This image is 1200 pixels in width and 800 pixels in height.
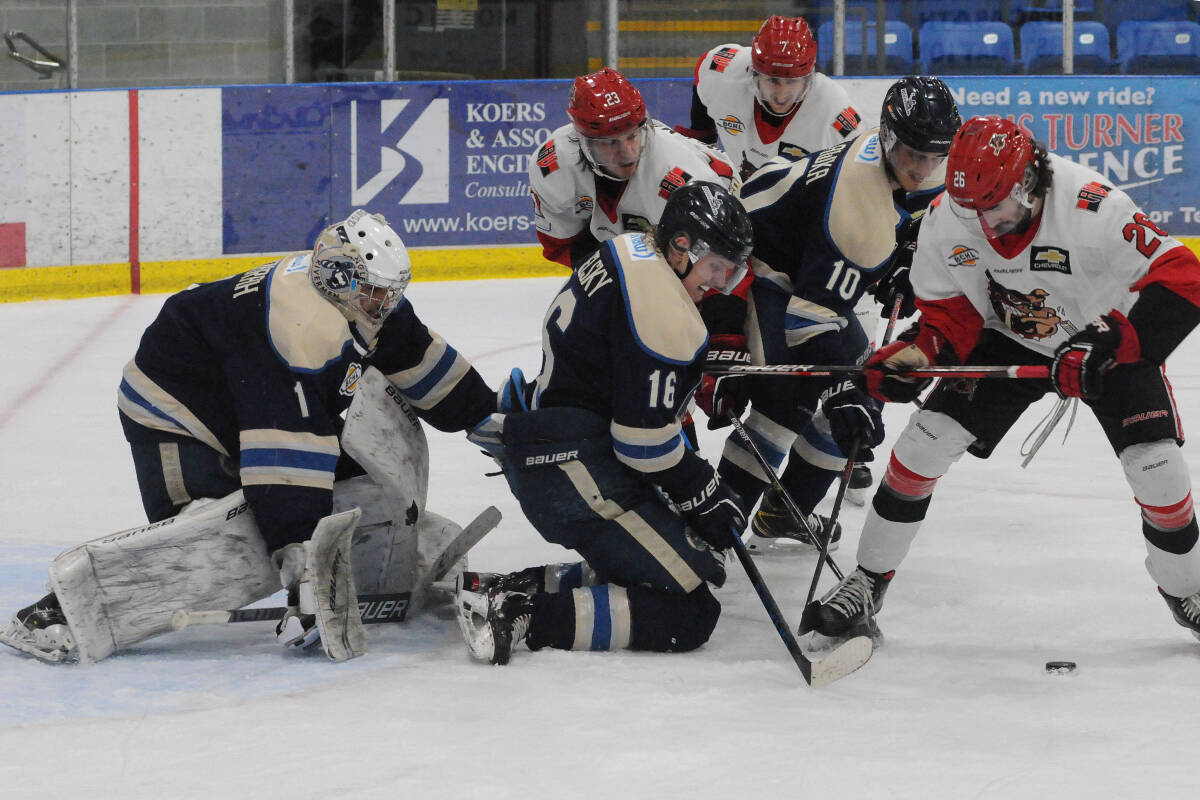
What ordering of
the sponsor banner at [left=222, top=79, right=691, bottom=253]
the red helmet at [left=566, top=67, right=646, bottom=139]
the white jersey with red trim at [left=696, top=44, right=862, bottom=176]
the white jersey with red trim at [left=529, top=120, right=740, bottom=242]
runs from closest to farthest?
the red helmet at [left=566, top=67, right=646, bottom=139] < the white jersey with red trim at [left=529, top=120, right=740, bottom=242] < the white jersey with red trim at [left=696, top=44, right=862, bottom=176] < the sponsor banner at [left=222, top=79, right=691, bottom=253]

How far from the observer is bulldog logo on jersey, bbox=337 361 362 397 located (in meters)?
3.03

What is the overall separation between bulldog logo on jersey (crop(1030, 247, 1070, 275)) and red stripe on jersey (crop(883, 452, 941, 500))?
1.62ft

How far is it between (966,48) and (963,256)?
628 centimetres

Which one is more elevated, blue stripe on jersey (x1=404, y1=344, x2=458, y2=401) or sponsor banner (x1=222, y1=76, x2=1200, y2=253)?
sponsor banner (x1=222, y1=76, x2=1200, y2=253)

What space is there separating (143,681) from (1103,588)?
6.97 ft

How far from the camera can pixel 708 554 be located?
3.10m

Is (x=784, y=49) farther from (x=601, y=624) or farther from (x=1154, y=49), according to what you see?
(x=1154, y=49)

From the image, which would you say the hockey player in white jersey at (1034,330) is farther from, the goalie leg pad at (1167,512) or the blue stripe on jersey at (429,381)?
the blue stripe on jersey at (429,381)

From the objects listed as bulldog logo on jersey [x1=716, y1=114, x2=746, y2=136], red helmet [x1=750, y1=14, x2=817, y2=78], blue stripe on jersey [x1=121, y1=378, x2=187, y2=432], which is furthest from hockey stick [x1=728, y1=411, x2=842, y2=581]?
bulldog logo on jersey [x1=716, y1=114, x2=746, y2=136]

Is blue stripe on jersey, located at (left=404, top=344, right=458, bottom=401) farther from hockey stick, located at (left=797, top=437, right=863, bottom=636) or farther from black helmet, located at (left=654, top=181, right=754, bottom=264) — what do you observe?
hockey stick, located at (left=797, top=437, right=863, bottom=636)

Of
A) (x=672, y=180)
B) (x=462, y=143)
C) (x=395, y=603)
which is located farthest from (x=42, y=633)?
(x=462, y=143)

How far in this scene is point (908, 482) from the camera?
3.14 meters

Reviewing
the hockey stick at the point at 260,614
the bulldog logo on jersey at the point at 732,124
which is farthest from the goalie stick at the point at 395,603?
the bulldog logo on jersey at the point at 732,124

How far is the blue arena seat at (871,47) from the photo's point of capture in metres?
8.77
